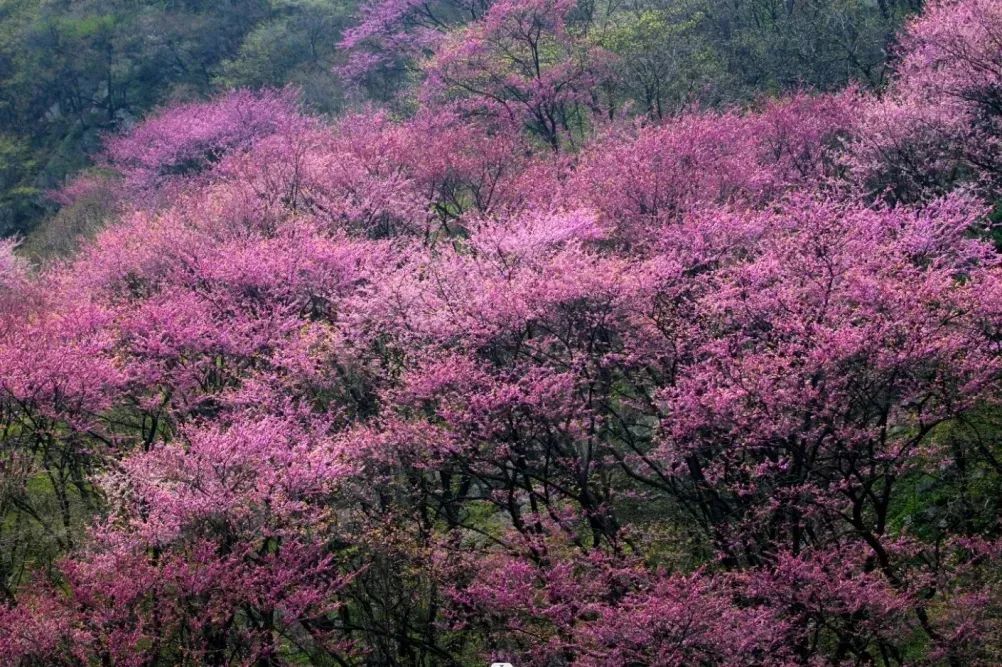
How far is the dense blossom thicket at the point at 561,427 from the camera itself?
17734 mm

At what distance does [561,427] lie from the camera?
21.1 metres

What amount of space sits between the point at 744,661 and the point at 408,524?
22.0 ft

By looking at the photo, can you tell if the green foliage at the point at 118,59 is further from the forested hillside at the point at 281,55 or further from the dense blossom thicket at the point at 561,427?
the dense blossom thicket at the point at 561,427

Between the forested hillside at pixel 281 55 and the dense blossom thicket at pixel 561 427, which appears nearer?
the dense blossom thicket at pixel 561 427

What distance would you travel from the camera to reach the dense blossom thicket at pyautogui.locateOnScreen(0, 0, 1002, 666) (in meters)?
17.7

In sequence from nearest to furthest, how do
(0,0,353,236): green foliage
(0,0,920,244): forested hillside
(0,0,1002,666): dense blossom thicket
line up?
(0,0,1002,666): dense blossom thicket < (0,0,920,244): forested hillside < (0,0,353,236): green foliage

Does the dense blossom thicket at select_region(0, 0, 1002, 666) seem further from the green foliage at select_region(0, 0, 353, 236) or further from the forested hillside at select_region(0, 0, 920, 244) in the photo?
the green foliage at select_region(0, 0, 353, 236)

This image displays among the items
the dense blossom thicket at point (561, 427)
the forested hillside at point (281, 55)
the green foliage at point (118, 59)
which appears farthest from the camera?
the green foliage at point (118, 59)

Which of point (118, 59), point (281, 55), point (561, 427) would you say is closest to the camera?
point (561, 427)

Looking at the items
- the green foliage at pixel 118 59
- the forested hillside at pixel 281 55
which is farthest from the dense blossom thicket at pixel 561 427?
the green foliage at pixel 118 59

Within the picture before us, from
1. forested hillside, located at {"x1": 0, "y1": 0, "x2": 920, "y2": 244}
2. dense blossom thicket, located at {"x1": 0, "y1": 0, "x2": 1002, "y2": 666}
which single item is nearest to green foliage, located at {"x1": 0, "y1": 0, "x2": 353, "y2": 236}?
forested hillside, located at {"x1": 0, "y1": 0, "x2": 920, "y2": 244}

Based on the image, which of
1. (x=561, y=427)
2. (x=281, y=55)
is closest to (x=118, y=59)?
(x=281, y=55)

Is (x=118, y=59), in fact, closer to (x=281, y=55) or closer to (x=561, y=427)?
(x=281, y=55)

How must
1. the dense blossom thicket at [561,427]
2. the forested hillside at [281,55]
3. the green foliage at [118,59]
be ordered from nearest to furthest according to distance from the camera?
1. the dense blossom thicket at [561,427]
2. the forested hillside at [281,55]
3. the green foliage at [118,59]
